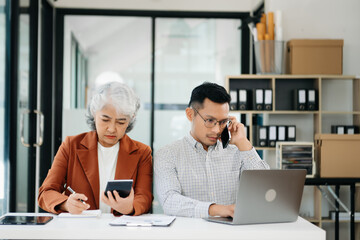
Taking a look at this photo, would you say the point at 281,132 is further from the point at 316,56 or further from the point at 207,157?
the point at 207,157

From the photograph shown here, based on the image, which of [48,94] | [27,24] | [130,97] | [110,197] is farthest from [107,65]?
[110,197]

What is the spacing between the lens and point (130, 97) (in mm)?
2453

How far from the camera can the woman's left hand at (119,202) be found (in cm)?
210

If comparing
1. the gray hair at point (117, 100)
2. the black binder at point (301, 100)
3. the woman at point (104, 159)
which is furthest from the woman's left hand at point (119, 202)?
the black binder at point (301, 100)

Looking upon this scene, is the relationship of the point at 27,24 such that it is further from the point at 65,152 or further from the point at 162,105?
the point at 65,152

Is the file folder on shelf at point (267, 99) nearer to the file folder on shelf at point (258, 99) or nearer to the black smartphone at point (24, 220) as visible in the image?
the file folder on shelf at point (258, 99)

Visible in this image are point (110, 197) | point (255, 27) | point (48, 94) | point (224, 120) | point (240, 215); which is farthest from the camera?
point (48, 94)

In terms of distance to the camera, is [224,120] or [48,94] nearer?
[224,120]

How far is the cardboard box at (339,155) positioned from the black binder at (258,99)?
0.63 metres

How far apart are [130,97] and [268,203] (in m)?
0.91

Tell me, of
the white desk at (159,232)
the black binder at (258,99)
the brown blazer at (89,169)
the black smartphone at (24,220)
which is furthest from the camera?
the black binder at (258,99)

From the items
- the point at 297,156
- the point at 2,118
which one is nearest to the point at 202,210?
the point at 2,118

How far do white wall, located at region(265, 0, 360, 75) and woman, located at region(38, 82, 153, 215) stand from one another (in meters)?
2.81

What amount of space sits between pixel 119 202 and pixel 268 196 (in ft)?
2.13
